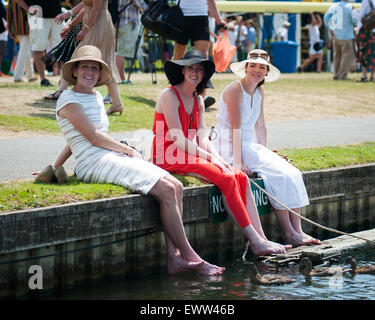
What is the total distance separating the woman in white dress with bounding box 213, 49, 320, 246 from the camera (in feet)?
23.5

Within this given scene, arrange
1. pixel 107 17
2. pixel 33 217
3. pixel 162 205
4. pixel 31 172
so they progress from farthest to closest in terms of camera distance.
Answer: pixel 107 17
pixel 31 172
pixel 162 205
pixel 33 217

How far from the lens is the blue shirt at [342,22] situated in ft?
63.5

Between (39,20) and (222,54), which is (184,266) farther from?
(39,20)

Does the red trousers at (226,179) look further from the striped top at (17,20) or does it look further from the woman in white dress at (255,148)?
the striped top at (17,20)

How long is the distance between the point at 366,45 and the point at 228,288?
14.0 m

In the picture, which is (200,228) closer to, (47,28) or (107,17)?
(107,17)

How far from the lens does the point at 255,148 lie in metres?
7.38

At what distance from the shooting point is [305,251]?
21.9ft

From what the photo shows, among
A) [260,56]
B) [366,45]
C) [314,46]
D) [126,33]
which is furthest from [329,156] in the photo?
[314,46]

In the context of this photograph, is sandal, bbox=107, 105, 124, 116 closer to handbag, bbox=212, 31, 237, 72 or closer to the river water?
handbag, bbox=212, 31, 237, 72
